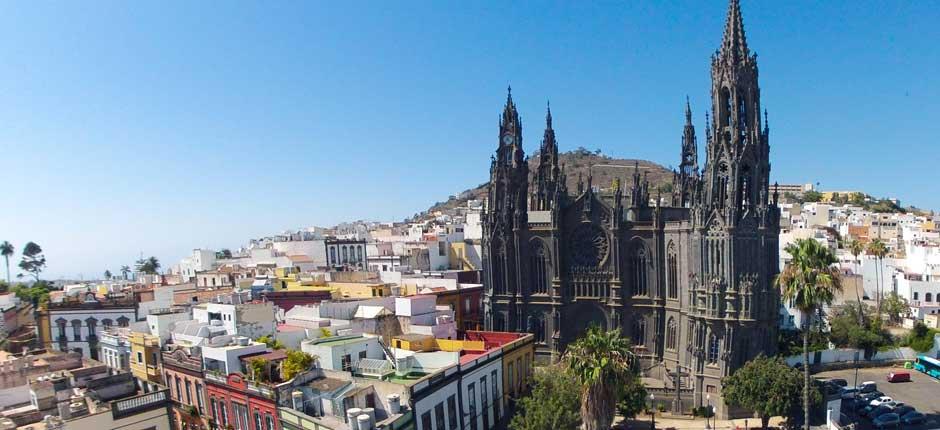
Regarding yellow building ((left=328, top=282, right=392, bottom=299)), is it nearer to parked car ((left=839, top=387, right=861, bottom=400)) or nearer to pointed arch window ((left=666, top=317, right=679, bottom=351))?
pointed arch window ((left=666, top=317, right=679, bottom=351))

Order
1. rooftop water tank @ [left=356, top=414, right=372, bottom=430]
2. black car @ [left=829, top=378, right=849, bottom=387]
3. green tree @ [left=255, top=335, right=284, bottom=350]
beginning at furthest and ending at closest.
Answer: black car @ [left=829, top=378, right=849, bottom=387] < green tree @ [left=255, top=335, right=284, bottom=350] < rooftop water tank @ [left=356, top=414, right=372, bottom=430]

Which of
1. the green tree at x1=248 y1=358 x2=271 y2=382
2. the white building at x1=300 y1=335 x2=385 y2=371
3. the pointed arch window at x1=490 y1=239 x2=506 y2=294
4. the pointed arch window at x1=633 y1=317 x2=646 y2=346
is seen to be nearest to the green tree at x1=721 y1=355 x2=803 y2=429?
the pointed arch window at x1=633 y1=317 x2=646 y2=346

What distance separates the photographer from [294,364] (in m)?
28.0

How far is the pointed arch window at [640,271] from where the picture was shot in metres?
50.5

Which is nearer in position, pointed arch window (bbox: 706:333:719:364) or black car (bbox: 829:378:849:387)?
pointed arch window (bbox: 706:333:719:364)

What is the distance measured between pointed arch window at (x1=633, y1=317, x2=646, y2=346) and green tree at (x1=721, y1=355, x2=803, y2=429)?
11.2 m

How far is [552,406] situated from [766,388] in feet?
54.2

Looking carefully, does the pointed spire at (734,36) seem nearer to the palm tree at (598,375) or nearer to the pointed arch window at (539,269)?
the pointed arch window at (539,269)

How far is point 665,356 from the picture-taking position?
1945 inches

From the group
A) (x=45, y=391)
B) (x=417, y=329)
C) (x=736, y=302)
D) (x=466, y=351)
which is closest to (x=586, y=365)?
(x=466, y=351)

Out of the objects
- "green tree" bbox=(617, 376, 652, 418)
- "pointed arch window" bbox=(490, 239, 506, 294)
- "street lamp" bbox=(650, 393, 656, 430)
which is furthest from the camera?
"pointed arch window" bbox=(490, 239, 506, 294)

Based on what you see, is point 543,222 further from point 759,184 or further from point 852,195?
point 852,195

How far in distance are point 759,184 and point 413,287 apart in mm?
32064

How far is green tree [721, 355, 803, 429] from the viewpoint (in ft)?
120
